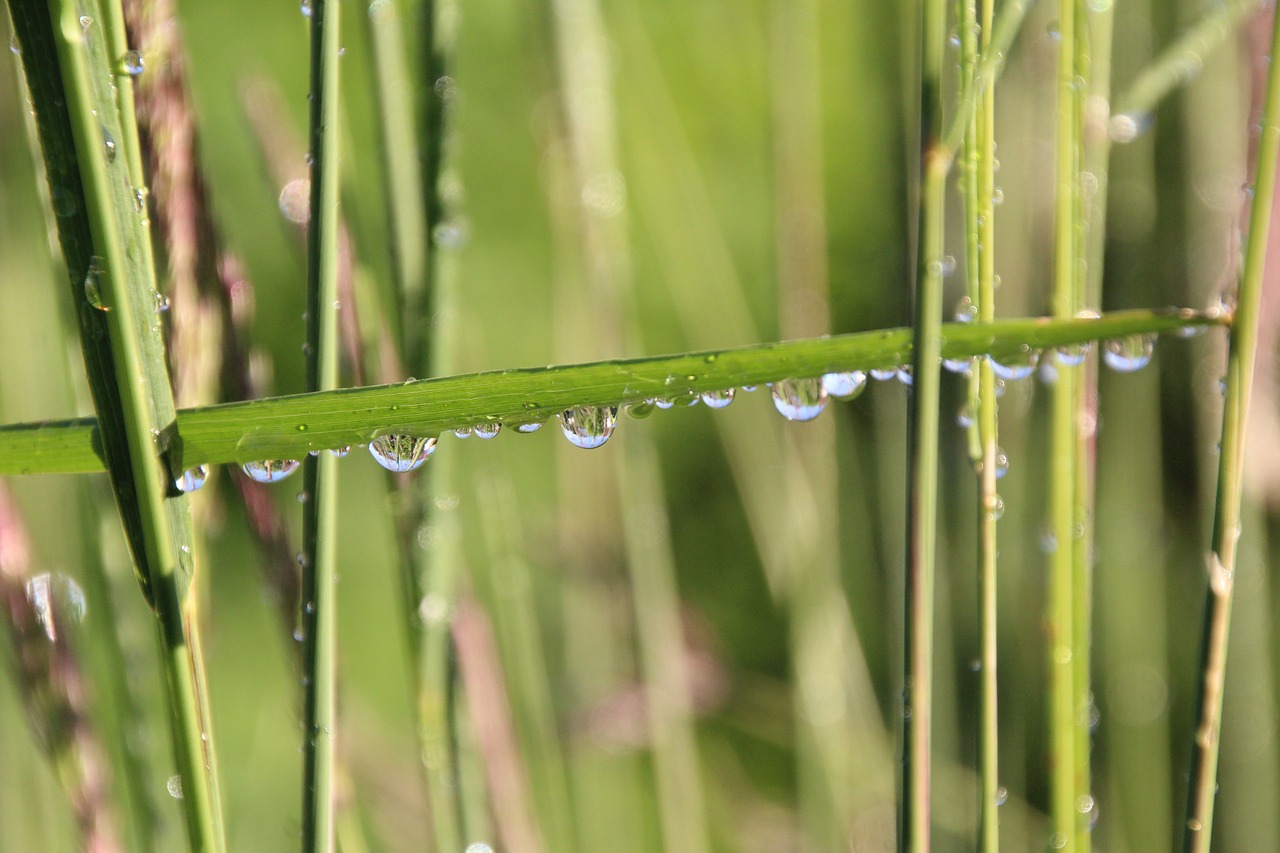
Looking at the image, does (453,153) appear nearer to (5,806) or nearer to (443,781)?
(443,781)

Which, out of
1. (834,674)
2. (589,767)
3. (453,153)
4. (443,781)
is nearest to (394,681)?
(589,767)

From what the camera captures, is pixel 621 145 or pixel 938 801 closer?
pixel 938 801

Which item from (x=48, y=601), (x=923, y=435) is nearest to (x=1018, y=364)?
(x=923, y=435)

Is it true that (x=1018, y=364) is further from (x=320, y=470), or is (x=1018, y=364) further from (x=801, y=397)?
Result: (x=320, y=470)

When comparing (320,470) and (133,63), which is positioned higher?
(133,63)

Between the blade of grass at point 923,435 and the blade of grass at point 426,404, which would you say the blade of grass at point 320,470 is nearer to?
the blade of grass at point 426,404

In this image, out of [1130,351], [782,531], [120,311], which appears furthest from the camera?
[782,531]

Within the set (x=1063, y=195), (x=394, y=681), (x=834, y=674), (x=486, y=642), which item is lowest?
(x=394, y=681)
